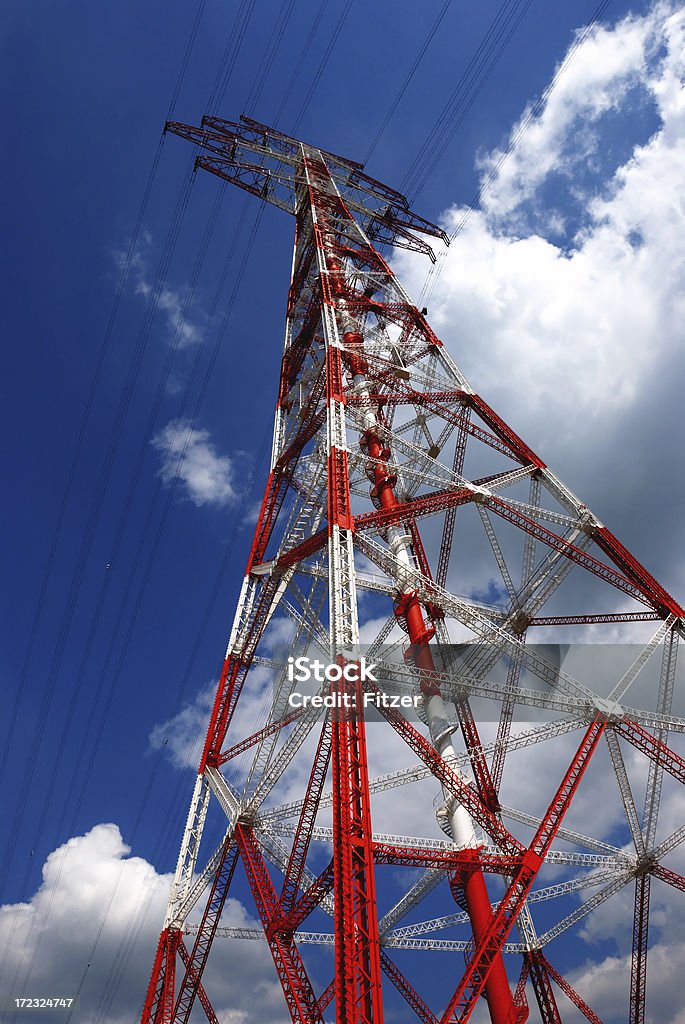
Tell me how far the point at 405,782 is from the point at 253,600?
9315 mm

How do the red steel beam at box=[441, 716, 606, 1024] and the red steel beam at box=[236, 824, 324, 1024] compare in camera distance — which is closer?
the red steel beam at box=[441, 716, 606, 1024]

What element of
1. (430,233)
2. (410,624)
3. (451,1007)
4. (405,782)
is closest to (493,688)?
(405,782)

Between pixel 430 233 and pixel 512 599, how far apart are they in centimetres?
2987

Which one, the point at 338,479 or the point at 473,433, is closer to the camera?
the point at 338,479

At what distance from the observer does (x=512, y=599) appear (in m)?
20.6

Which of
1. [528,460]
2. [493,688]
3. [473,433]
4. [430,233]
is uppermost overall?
[430,233]

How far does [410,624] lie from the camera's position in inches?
794

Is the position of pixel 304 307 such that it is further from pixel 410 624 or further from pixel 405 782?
pixel 405 782

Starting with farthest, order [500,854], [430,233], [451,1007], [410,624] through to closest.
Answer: [430,233] → [410,624] → [500,854] → [451,1007]

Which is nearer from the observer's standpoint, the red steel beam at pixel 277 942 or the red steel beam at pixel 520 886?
the red steel beam at pixel 520 886

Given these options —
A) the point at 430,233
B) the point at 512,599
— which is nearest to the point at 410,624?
the point at 512,599

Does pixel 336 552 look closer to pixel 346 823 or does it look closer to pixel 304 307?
pixel 346 823

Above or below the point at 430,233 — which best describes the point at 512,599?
below

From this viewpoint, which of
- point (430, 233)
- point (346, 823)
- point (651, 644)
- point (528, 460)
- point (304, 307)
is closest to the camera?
point (346, 823)
